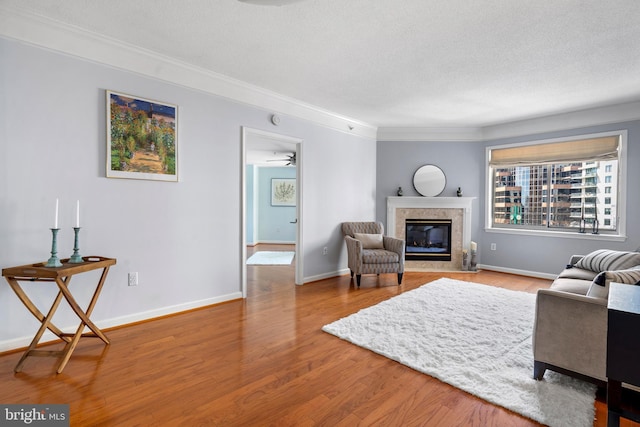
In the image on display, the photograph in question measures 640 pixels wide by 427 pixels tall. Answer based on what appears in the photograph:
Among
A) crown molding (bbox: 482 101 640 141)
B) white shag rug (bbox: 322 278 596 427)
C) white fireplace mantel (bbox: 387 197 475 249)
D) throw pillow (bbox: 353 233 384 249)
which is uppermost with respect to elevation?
crown molding (bbox: 482 101 640 141)

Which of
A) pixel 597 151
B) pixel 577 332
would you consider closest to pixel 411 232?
pixel 597 151

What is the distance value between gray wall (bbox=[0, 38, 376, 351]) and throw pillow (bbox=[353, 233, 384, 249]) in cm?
187

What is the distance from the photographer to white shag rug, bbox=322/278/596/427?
1847mm

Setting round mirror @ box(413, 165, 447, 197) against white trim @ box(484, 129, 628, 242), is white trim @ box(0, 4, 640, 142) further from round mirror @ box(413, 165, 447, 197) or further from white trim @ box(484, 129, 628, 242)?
round mirror @ box(413, 165, 447, 197)

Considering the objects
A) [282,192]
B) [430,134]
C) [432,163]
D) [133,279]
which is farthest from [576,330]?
[282,192]

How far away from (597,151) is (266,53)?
495 cm

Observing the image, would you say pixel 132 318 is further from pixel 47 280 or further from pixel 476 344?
pixel 476 344

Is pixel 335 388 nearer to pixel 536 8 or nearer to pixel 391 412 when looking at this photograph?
pixel 391 412

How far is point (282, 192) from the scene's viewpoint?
357 inches

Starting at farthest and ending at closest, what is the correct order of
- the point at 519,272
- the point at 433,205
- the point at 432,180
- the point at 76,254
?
the point at 432,180 < the point at 433,205 < the point at 519,272 < the point at 76,254

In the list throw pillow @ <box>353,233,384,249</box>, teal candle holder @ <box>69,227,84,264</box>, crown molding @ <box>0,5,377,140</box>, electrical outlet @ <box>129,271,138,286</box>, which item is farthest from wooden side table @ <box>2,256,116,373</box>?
throw pillow @ <box>353,233,384,249</box>

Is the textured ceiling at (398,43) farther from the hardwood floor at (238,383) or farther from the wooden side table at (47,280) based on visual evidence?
the hardwood floor at (238,383)

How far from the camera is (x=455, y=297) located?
12.8 feet

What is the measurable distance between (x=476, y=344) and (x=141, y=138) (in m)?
3.57
